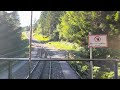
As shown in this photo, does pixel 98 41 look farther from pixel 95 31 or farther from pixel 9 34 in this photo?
pixel 9 34

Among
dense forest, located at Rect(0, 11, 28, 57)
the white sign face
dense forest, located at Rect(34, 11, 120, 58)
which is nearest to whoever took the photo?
the white sign face

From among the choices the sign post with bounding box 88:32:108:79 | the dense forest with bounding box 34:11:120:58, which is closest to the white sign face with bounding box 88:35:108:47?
the sign post with bounding box 88:32:108:79

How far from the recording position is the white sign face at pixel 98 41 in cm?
540

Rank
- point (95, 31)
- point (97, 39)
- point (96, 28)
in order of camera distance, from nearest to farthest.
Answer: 1. point (97, 39)
2. point (96, 28)
3. point (95, 31)

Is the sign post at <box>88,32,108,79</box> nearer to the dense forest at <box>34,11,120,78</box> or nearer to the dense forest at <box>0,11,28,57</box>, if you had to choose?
the dense forest at <box>34,11,120,78</box>

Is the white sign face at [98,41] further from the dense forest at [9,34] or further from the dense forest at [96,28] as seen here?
the dense forest at [9,34]

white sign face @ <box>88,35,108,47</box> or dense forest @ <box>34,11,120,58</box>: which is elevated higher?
dense forest @ <box>34,11,120,58</box>

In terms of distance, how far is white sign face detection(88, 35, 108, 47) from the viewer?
5.40m

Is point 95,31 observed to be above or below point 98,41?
above

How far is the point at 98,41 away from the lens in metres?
5.48

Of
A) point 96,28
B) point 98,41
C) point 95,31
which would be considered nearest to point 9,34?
point 95,31
